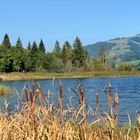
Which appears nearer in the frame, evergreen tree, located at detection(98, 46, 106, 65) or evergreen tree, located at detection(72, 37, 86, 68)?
evergreen tree, located at detection(72, 37, 86, 68)

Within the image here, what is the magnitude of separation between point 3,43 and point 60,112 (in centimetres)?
12747

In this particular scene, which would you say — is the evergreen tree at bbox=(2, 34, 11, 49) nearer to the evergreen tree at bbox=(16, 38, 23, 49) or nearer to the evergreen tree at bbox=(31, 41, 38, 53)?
the evergreen tree at bbox=(16, 38, 23, 49)

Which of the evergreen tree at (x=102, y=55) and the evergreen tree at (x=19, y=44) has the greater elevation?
the evergreen tree at (x=19, y=44)

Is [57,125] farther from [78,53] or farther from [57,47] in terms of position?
[57,47]

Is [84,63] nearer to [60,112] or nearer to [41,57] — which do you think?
[41,57]

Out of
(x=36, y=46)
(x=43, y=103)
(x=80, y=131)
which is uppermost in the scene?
(x=36, y=46)

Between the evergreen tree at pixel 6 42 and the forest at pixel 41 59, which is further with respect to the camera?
the evergreen tree at pixel 6 42

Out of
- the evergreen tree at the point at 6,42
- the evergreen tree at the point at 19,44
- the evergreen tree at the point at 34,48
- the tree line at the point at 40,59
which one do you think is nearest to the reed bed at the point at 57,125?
the tree line at the point at 40,59

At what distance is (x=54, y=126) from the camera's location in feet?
20.6

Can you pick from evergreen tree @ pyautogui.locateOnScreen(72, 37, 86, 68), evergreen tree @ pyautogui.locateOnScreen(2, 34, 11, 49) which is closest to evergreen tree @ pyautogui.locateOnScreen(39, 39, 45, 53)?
evergreen tree @ pyautogui.locateOnScreen(2, 34, 11, 49)

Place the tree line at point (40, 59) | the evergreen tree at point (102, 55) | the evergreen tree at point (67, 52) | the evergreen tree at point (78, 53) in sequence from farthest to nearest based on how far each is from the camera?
the evergreen tree at point (102, 55) < the evergreen tree at point (67, 52) < the evergreen tree at point (78, 53) < the tree line at point (40, 59)

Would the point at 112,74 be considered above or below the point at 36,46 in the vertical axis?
below

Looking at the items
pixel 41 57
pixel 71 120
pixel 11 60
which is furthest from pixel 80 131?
pixel 41 57

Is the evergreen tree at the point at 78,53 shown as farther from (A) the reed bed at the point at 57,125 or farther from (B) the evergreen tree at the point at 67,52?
(A) the reed bed at the point at 57,125
